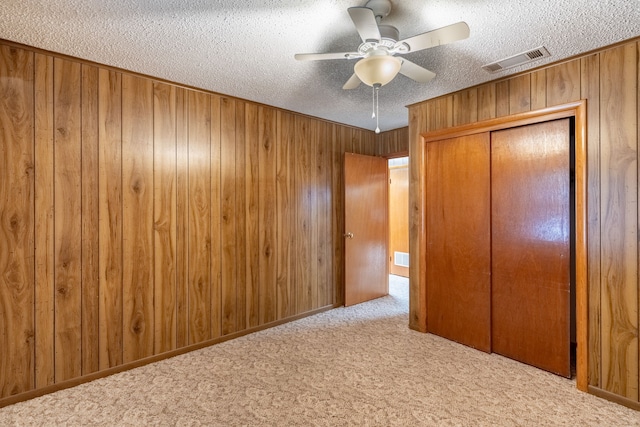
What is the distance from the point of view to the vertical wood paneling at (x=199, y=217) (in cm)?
297

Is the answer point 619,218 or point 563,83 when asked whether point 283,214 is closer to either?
point 563,83

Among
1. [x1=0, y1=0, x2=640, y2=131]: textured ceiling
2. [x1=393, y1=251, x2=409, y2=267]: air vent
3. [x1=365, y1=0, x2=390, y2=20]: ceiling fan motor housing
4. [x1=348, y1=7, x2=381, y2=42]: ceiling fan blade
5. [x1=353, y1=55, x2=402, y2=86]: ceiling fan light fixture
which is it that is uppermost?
[x1=0, y1=0, x2=640, y2=131]: textured ceiling

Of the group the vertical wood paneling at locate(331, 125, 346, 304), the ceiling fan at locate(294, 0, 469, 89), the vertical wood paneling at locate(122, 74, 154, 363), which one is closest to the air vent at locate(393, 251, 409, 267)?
the vertical wood paneling at locate(331, 125, 346, 304)

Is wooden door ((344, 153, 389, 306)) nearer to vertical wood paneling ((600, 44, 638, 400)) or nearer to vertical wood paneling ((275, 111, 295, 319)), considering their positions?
vertical wood paneling ((275, 111, 295, 319))

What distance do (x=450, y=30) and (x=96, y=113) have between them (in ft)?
8.21

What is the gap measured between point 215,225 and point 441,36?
7.90 feet

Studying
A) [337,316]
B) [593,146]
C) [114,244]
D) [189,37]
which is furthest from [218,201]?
[593,146]

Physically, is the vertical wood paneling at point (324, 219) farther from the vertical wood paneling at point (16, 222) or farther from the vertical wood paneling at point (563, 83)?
the vertical wood paneling at point (16, 222)

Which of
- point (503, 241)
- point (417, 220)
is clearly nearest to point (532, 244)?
point (503, 241)

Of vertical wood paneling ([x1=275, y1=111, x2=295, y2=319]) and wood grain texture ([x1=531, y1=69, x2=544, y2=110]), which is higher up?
wood grain texture ([x1=531, y1=69, x2=544, y2=110])

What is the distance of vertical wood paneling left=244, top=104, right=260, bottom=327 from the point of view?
11.0 ft

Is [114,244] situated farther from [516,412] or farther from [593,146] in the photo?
[593,146]

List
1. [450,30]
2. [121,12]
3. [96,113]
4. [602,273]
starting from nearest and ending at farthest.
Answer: [450,30]
[121,12]
[602,273]
[96,113]

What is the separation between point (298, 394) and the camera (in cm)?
228
